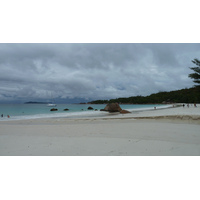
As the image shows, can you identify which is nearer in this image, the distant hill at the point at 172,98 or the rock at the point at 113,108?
the rock at the point at 113,108

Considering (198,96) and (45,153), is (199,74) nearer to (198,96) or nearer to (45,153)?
(45,153)

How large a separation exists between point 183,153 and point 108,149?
101 inches

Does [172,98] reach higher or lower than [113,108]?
higher

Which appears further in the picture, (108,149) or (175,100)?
(175,100)

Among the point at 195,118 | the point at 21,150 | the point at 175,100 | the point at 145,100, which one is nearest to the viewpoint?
the point at 21,150

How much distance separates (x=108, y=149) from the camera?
4.95 meters

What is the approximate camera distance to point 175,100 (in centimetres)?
9144

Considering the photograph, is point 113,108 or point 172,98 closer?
point 113,108

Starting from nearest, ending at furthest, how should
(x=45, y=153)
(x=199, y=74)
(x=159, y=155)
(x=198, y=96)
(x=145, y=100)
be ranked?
1. (x=159, y=155)
2. (x=45, y=153)
3. (x=199, y=74)
4. (x=198, y=96)
5. (x=145, y=100)

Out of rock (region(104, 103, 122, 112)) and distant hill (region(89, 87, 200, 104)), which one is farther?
distant hill (region(89, 87, 200, 104))

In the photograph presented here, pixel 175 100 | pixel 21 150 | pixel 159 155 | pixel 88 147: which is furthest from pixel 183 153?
pixel 175 100

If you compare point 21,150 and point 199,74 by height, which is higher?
point 199,74

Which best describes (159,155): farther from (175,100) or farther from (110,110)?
(175,100)

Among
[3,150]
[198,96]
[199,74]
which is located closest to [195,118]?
[3,150]
